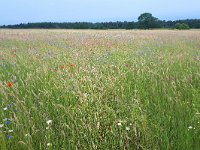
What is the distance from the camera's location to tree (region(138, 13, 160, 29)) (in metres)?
68.6

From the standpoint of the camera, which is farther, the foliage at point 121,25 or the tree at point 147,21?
the tree at point 147,21

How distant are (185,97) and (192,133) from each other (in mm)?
1061

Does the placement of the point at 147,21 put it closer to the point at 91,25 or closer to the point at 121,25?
the point at 121,25

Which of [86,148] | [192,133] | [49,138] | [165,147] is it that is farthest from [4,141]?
[192,133]

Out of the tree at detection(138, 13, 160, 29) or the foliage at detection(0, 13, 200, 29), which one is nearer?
the foliage at detection(0, 13, 200, 29)

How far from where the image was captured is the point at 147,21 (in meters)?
69.4

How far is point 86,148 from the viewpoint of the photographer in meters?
2.44

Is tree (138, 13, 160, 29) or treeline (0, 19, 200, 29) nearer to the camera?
treeline (0, 19, 200, 29)

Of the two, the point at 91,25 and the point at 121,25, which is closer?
the point at 91,25

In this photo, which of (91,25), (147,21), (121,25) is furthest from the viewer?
(121,25)

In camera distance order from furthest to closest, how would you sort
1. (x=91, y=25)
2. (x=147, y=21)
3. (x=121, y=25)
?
1. (x=121, y=25)
2. (x=147, y=21)
3. (x=91, y=25)

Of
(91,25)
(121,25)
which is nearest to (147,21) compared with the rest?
(121,25)

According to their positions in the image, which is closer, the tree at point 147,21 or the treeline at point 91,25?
the treeline at point 91,25

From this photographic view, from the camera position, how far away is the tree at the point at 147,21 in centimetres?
6862
